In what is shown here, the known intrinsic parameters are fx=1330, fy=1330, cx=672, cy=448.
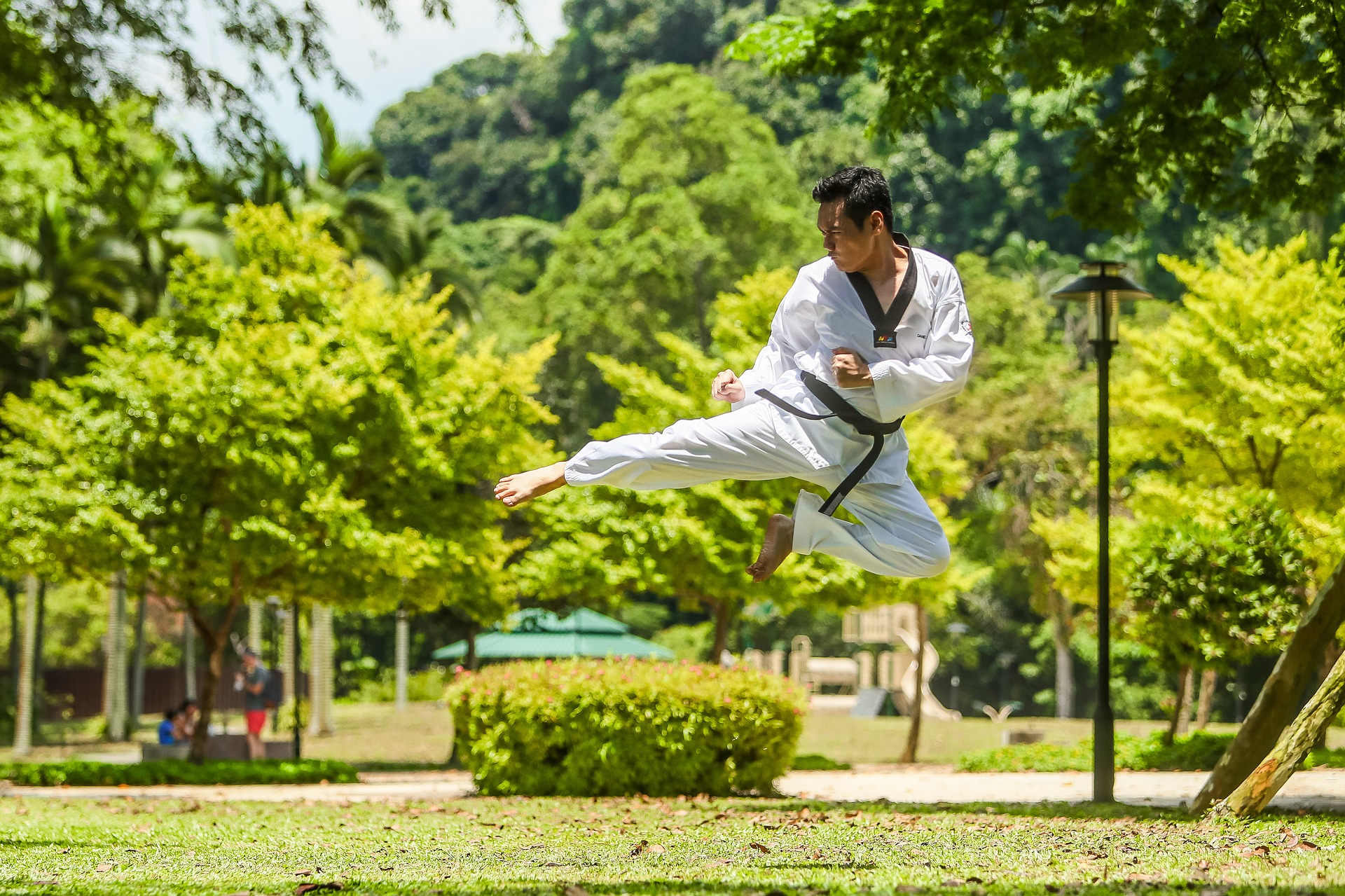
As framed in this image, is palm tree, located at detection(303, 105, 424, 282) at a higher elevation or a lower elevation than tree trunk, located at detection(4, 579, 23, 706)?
higher

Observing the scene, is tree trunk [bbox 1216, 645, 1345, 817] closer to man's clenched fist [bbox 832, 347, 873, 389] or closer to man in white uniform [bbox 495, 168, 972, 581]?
man in white uniform [bbox 495, 168, 972, 581]

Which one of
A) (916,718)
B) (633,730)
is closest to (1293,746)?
(633,730)

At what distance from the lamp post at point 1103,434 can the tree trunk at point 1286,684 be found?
3.79 meters

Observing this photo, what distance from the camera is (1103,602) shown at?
1377cm

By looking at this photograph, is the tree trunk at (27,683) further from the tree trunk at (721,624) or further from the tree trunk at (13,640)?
the tree trunk at (721,624)

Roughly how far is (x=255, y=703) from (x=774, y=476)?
65.4ft

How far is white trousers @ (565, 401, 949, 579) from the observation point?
6527 millimetres

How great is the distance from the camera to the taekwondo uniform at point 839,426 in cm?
640

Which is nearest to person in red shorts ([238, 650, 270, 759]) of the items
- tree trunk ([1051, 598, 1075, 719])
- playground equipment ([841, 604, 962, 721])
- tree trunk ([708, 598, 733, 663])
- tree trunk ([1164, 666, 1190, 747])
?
tree trunk ([708, 598, 733, 663])

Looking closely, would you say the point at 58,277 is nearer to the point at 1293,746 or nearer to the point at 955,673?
the point at 1293,746

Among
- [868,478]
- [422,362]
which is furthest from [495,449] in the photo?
[868,478]

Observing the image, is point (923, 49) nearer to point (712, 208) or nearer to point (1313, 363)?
point (1313, 363)

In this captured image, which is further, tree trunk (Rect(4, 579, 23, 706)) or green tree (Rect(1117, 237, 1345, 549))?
tree trunk (Rect(4, 579, 23, 706))

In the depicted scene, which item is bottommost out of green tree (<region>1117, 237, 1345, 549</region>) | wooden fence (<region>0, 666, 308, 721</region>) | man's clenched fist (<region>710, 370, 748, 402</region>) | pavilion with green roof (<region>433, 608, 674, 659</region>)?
wooden fence (<region>0, 666, 308, 721</region>)
